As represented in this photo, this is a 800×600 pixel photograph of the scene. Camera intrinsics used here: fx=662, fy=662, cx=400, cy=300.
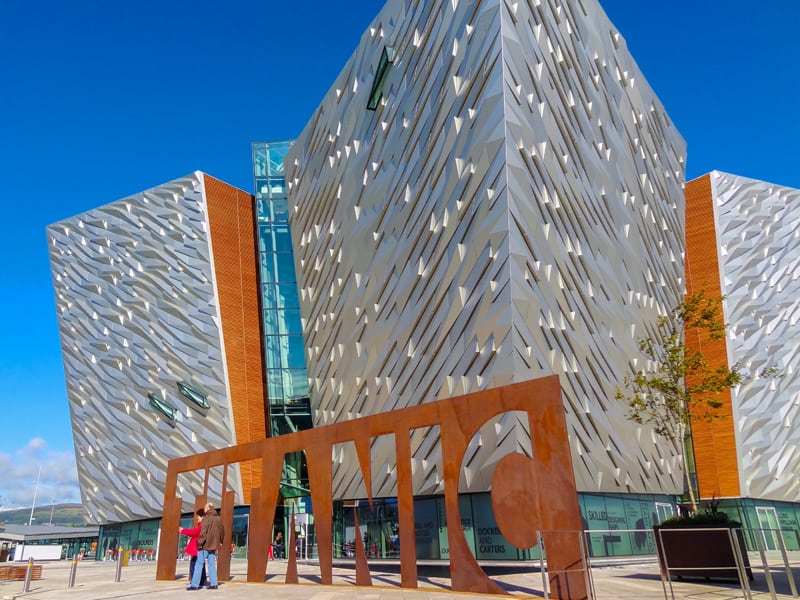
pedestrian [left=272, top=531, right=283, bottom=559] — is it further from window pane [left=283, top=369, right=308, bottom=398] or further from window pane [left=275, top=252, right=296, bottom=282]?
window pane [left=275, top=252, right=296, bottom=282]

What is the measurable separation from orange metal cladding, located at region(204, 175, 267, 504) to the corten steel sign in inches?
712

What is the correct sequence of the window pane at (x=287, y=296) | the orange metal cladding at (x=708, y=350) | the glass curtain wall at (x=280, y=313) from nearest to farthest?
the orange metal cladding at (x=708, y=350) < the glass curtain wall at (x=280, y=313) < the window pane at (x=287, y=296)

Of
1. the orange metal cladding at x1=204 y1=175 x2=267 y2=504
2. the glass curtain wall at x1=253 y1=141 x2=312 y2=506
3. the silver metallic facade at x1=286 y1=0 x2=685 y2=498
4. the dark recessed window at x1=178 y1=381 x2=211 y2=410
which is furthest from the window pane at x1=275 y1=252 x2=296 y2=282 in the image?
the dark recessed window at x1=178 y1=381 x2=211 y2=410

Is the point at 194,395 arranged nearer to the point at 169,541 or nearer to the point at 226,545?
Result: the point at 169,541

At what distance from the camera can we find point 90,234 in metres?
37.2

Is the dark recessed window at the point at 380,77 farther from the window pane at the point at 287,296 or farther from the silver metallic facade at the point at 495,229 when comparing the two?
the window pane at the point at 287,296

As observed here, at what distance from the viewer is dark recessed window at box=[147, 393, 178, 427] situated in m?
32.9

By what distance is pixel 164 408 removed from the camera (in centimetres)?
3322

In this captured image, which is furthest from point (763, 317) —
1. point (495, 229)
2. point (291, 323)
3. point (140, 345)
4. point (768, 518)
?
point (140, 345)

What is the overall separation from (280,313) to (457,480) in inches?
986

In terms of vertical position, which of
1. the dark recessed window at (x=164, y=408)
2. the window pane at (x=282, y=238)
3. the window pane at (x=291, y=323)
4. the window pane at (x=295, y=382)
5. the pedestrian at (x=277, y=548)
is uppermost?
the window pane at (x=282, y=238)

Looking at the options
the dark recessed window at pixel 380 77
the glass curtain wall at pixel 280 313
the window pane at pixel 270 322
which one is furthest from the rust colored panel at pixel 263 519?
the window pane at pixel 270 322

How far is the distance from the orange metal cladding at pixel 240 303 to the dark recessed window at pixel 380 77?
12180 millimetres

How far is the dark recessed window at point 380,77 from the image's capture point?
24984 millimetres
